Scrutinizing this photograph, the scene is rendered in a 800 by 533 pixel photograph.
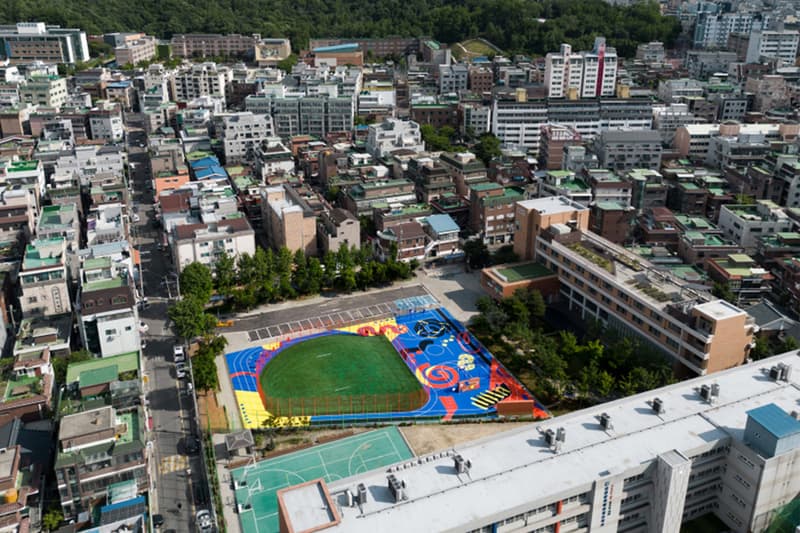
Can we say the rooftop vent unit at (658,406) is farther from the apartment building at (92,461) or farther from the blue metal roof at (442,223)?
the blue metal roof at (442,223)

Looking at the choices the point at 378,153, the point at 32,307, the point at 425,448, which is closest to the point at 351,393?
the point at 425,448

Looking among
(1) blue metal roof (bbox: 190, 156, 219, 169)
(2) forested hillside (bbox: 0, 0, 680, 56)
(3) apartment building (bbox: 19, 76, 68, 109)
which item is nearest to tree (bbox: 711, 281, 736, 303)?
(1) blue metal roof (bbox: 190, 156, 219, 169)

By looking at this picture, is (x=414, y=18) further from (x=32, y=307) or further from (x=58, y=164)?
(x=32, y=307)

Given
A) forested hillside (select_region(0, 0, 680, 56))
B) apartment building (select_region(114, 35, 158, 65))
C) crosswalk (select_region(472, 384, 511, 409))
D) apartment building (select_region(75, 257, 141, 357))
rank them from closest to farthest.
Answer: crosswalk (select_region(472, 384, 511, 409)), apartment building (select_region(75, 257, 141, 357)), apartment building (select_region(114, 35, 158, 65)), forested hillside (select_region(0, 0, 680, 56))

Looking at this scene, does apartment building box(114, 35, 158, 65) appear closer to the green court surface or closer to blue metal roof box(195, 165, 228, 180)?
blue metal roof box(195, 165, 228, 180)

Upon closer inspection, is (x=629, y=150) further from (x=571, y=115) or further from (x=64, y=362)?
(x=64, y=362)

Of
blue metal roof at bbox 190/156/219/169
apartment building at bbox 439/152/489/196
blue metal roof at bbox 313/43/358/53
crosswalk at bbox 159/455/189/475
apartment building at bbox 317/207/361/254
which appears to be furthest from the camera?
blue metal roof at bbox 313/43/358/53
